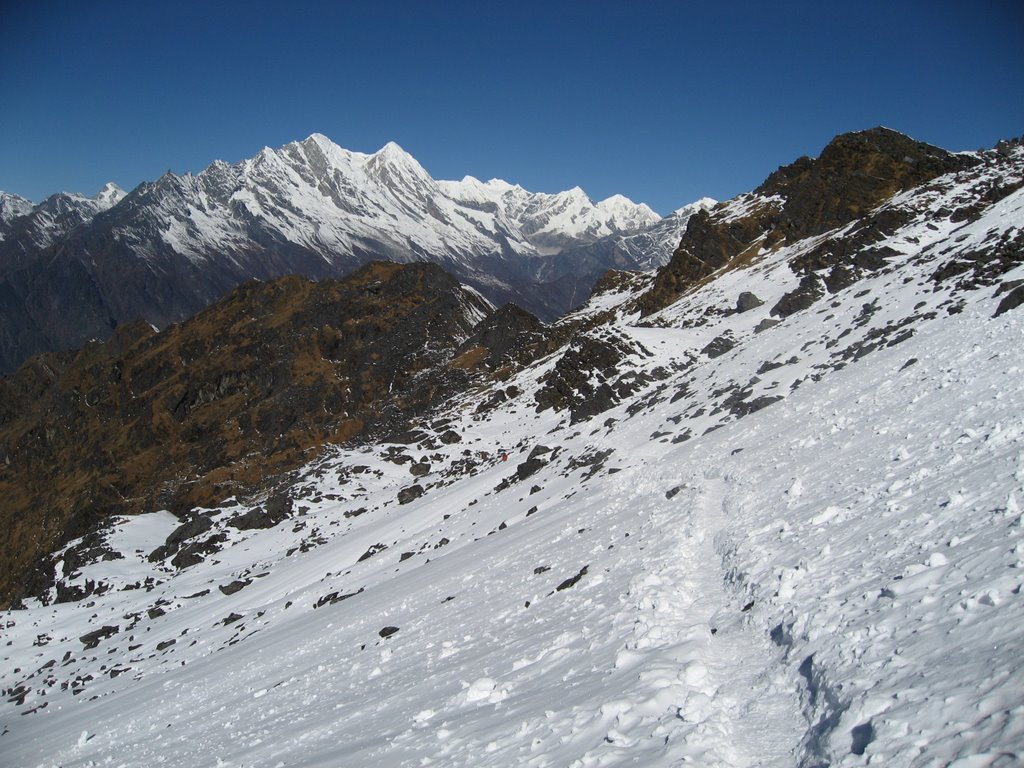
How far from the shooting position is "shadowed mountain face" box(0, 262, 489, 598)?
83.8 metres

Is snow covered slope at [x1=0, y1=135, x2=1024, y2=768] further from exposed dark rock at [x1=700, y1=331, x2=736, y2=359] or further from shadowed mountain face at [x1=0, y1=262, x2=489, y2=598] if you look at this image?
shadowed mountain face at [x1=0, y1=262, x2=489, y2=598]

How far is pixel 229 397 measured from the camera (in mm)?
100688

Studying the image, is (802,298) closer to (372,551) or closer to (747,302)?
(747,302)

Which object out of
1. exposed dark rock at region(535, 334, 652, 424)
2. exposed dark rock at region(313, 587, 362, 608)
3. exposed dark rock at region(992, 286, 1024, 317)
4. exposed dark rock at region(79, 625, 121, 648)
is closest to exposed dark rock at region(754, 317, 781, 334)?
exposed dark rock at region(535, 334, 652, 424)

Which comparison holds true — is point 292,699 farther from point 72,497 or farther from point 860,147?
point 860,147

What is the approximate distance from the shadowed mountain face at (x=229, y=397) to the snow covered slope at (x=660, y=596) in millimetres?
30484

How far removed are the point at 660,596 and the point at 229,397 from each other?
99.5 m

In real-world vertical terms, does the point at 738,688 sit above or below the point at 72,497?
below

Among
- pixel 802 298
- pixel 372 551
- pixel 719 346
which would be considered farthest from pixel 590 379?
pixel 372 551

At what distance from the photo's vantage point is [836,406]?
952 inches

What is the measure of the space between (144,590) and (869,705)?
54297 millimetres

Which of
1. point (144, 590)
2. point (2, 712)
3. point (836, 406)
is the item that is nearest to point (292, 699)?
point (836, 406)

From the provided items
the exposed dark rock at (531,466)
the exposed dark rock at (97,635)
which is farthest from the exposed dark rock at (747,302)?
the exposed dark rock at (97,635)

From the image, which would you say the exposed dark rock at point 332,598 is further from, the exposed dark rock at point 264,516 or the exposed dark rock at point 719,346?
Answer: the exposed dark rock at point 719,346
